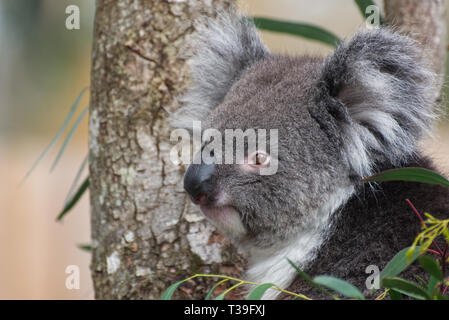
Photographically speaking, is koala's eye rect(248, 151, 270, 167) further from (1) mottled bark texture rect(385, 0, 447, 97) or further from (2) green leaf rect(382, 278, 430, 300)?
(1) mottled bark texture rect(385, 0, 447, 97)

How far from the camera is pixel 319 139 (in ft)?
7.66

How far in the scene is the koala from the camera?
2213mm

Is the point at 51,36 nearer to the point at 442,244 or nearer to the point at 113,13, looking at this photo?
the point at 113,13

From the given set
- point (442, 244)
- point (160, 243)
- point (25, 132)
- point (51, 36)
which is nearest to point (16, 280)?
point (25, 132)

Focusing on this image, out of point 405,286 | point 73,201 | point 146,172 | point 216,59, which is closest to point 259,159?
point 146,172

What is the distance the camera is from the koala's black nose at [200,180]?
2213 millimetres

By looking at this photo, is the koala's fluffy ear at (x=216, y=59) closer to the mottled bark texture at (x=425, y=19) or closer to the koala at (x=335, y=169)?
the koala at (x=335, y=169)

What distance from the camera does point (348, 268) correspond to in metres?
2.17

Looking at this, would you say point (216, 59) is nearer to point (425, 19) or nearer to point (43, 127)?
point (425, 19)

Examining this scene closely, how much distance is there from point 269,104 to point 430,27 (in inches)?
52.1

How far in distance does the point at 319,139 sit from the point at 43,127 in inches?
416

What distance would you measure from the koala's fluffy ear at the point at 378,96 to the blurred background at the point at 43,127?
4535 millimetres

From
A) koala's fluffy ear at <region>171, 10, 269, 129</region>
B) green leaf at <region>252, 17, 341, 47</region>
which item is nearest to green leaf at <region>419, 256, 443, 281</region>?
koala's fluffy ear at <region>171, 10, 269, 129</region>

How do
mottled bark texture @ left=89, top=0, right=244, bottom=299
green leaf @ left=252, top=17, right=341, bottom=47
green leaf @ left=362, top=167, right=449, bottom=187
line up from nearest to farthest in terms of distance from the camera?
green leaf @ left=362, top=167, right=449, bottom=187 → mottled bark texture @ left=89, top=0, right=244, bottom=299 → green leaf @ left=252, top=17, right=341, bottom=47
